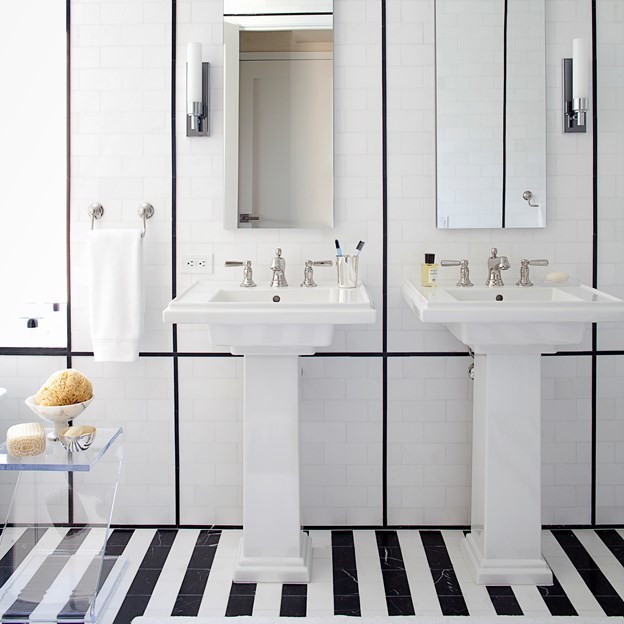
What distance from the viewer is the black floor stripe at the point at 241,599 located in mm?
2885

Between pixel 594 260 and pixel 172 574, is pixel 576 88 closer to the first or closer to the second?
pixel 594 260

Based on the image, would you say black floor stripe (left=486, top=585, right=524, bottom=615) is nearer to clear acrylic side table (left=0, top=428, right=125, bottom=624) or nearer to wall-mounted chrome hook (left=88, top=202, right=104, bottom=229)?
clear acrylic side table (left=0, top=428, right=125, bottom=624)

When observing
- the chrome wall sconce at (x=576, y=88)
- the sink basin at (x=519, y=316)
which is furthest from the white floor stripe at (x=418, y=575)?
the chrome wall sconce at (x=576, y=88)

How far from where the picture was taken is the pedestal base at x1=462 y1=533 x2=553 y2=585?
10.2ft

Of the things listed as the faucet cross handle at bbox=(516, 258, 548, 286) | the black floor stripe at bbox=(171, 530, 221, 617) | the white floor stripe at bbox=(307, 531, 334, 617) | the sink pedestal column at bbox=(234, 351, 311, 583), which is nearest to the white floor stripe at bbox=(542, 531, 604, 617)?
the white floor stripe at bbox=(307, 531, 334, 617)

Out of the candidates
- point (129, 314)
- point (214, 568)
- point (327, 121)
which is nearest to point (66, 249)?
point (129, 314)

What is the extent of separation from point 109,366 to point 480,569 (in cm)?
179

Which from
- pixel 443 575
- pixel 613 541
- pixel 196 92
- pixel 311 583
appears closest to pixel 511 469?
pixel 443 575

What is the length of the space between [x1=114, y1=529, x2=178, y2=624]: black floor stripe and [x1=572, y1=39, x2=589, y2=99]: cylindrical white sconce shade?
2568mm

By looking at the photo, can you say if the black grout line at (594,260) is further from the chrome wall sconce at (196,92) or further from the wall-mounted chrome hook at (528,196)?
the chrome wall sconce at (196,92)

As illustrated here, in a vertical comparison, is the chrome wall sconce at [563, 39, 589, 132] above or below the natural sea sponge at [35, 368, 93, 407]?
above

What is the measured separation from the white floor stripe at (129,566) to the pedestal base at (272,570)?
1.37 ft

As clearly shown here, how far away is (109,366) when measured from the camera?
3611 mm

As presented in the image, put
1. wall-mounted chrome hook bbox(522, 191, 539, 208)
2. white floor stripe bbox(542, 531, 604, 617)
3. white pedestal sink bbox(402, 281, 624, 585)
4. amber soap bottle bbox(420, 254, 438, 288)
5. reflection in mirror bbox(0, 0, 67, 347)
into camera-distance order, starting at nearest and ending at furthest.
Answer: white floor stripe bbox(542, 531, 604, 617) → white pedestal sink bbox(402, 281, 624, 585) → amber soap bottle bbox(420, 254, 438, 288) → wall-mounted chrome hook bbox(522, 191, 539, 208) → reflection in mirror bbox(0, 0, 67, 347)
